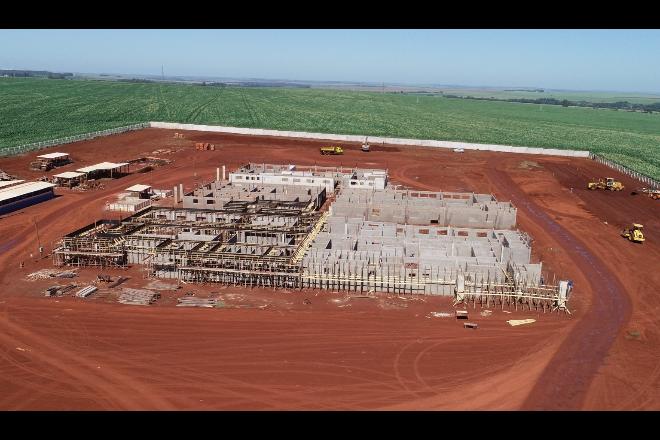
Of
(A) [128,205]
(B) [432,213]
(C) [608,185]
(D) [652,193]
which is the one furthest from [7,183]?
(D) [652,193]

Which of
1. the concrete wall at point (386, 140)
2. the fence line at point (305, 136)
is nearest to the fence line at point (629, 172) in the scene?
the fence line at point (305, 136)

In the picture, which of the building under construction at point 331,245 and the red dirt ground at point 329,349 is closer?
the red dirt ground at point 329,349

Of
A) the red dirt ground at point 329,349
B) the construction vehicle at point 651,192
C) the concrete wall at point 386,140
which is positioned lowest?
the red dirt ground at point 329,349

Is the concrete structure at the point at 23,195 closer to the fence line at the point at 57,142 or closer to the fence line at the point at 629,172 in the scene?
the fence line at the point at 57,142

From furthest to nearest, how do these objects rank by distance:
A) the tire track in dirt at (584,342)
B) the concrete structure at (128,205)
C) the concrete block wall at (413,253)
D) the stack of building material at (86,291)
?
the concrete structure at (128,205) → the concrete block wall at (413,253) → the stack of building material at (86,291) → the tire track in dirt at (584,342)

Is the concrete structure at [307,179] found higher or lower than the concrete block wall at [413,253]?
higher

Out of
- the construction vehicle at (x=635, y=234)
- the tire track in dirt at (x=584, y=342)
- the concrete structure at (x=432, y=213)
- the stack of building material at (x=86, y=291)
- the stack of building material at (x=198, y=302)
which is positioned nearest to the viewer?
the tire track in dirt at (x=584, y=342)

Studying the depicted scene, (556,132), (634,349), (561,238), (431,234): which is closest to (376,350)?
(634,349)
